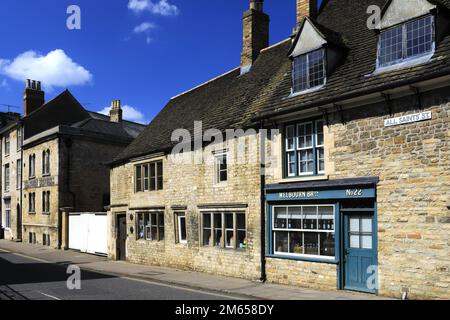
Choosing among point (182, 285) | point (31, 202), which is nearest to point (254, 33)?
point (182, 285)

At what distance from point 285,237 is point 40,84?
1287 inches

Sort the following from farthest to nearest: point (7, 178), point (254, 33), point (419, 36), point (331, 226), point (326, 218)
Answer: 1. point (7, 178)
2. point (254, 33)
3. point (326, 218)
4. point (331, 226)
5. point (419, 36)

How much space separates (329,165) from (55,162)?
76.6 feet

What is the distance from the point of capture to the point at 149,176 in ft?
71.3

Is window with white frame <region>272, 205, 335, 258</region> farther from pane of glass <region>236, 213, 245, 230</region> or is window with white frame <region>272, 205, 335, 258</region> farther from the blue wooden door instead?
pane of glass <region>236, 213, 245, 230</region>

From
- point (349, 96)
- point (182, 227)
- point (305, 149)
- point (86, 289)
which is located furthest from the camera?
point (182, 227)

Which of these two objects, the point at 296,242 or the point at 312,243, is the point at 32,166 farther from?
the point at 312,243

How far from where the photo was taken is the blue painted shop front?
40.5 feet

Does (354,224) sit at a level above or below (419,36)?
below

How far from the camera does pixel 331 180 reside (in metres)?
13.1

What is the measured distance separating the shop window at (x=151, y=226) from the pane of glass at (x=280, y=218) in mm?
7309

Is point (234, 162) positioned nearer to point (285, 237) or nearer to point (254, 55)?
point (285, 237)

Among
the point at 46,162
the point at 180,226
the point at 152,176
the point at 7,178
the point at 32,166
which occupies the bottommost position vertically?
the point at 180,226

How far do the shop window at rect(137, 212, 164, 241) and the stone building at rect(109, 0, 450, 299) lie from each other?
0.16 m
